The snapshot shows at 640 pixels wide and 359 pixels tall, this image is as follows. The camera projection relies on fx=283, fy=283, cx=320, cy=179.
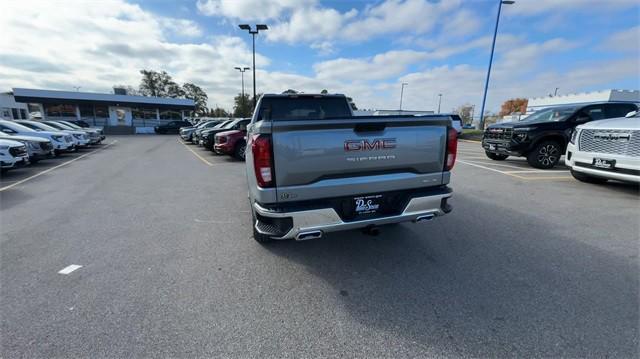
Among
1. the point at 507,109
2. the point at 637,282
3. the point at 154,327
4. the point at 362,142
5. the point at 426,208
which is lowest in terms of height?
the point at 154,327

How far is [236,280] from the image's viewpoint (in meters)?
2.91

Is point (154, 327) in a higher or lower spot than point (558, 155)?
lower

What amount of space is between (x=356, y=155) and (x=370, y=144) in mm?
177

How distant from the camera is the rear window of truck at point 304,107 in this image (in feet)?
15.5

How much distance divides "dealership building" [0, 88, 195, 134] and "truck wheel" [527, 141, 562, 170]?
42.9 meters

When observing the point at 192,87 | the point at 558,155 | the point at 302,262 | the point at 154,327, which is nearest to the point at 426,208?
the point at 302,262

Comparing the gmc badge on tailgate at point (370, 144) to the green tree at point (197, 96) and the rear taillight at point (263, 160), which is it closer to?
the rear taillight at point (263, 160)

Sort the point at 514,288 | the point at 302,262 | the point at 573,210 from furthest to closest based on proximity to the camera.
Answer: the point at 573,210
the point at 302,262
the point at 514,288

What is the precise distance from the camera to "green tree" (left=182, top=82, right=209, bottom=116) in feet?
284

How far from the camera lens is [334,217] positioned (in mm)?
2678

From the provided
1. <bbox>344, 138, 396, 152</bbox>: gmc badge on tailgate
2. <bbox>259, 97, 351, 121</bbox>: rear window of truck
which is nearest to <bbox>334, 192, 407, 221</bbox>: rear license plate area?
<bbox>344, 138, 396, 152</bbox>: gmc badge on tailgate

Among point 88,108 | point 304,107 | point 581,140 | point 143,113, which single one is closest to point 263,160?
point 304,107

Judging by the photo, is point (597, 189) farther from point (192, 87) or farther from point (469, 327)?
point (192, 87)

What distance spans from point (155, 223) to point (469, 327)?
446 cm
